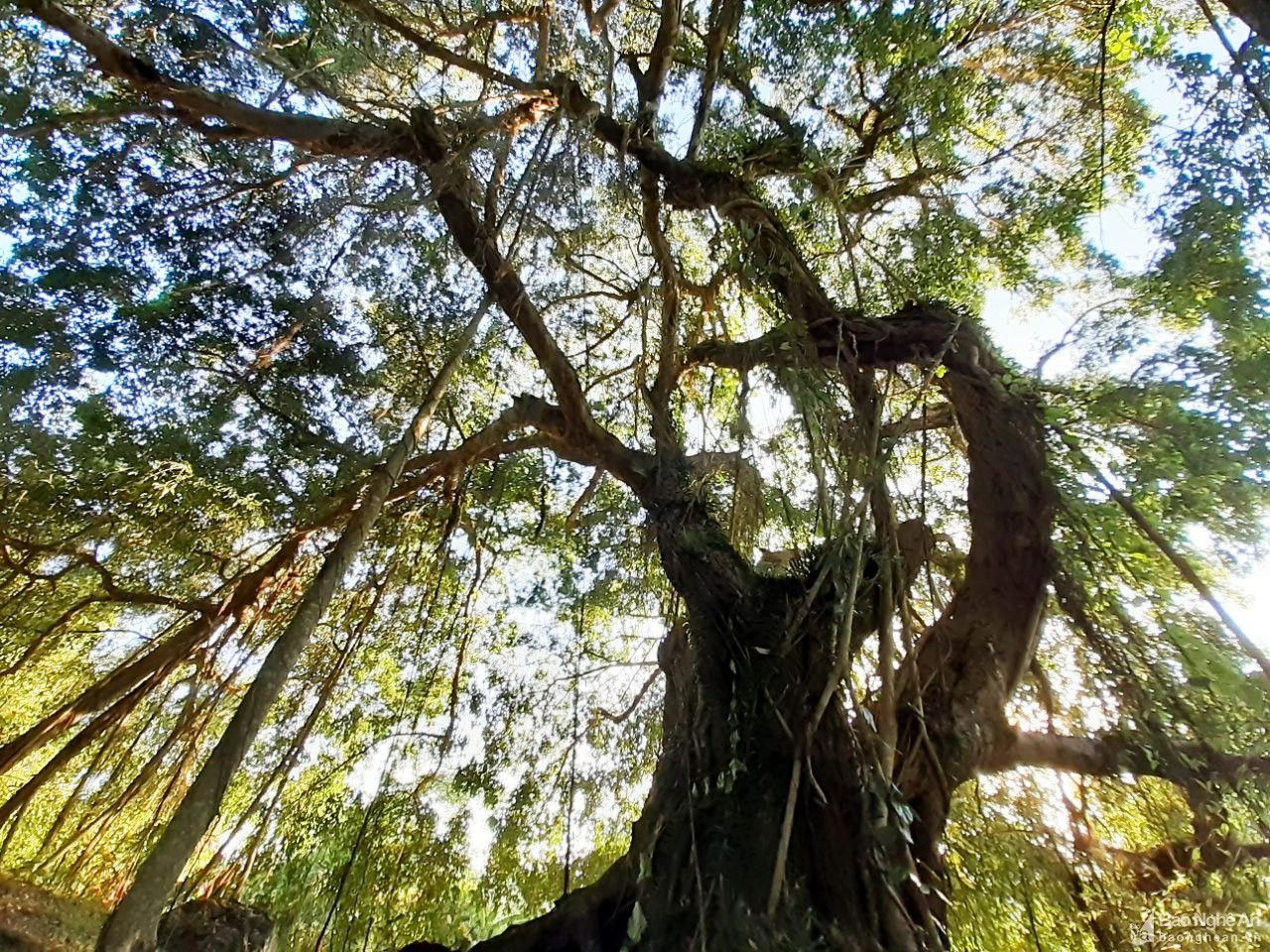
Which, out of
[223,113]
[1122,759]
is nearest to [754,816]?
[1122,759]

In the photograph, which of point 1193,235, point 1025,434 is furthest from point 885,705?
point 1193,235

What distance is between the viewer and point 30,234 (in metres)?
3.08

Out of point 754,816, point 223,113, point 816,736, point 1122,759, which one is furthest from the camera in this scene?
point 223,113

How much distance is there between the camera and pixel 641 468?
10.7ft

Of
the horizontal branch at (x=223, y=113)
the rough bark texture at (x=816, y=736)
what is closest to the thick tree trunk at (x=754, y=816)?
the rough bark texture at (x=816, y=736)

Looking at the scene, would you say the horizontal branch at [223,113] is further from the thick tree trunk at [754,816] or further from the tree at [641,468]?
the thick tree trunk at [754,816]

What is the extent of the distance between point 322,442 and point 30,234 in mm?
1400

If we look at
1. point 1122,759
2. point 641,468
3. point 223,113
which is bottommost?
point 1122,759

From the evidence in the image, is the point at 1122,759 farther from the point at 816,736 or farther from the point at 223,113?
the point at 223,113

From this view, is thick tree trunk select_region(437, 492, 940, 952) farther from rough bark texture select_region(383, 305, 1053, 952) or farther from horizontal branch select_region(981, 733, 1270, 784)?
horizontal branch select_region(981, 733, 1270, 784)

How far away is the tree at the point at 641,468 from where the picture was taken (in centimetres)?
219

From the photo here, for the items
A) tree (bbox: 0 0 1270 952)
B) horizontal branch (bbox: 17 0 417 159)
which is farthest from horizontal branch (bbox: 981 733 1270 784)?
horizontal branch (bbox: 17 0 417 159)

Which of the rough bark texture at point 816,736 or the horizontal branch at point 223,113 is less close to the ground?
the horizontal branch at point 223,113

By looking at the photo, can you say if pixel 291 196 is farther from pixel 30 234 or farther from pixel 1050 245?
pixel 1050 245
